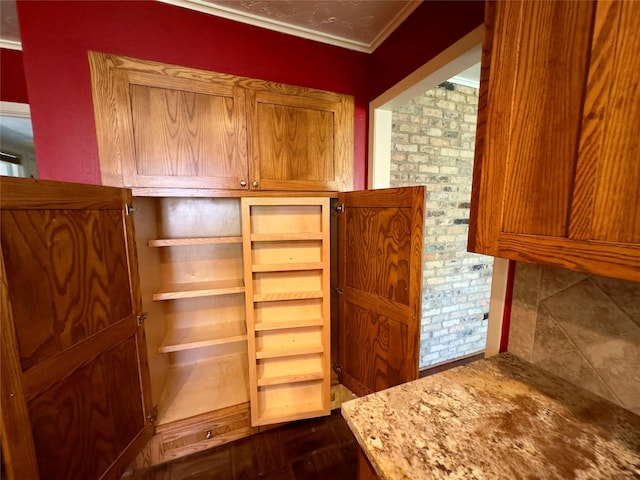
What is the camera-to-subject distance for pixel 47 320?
836 millimetres

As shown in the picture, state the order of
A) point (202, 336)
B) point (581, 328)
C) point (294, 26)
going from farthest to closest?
point (202, 336), point (294, 26), point (581, 328)

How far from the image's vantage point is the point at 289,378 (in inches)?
63.2

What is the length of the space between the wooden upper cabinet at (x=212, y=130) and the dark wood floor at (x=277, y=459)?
5.34ft

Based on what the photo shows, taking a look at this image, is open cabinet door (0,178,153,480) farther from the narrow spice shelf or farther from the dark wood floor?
the narrow spice shelf

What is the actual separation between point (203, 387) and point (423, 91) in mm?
2413

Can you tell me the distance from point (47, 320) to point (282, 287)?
1083mm

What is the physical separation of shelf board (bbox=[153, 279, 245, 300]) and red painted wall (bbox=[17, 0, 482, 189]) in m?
0.72

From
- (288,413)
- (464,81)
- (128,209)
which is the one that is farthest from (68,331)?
(464,81)

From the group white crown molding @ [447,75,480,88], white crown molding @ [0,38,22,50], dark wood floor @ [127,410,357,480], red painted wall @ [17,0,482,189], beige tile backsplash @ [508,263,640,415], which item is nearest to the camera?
beige tile backsplash @ [508,263,640,415]

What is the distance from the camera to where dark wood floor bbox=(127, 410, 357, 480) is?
1420mm

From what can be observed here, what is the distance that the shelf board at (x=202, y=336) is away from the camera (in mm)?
1588

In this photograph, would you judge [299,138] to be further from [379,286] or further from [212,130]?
[379,286]

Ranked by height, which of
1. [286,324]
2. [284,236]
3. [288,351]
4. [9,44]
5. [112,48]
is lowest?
[288,351]

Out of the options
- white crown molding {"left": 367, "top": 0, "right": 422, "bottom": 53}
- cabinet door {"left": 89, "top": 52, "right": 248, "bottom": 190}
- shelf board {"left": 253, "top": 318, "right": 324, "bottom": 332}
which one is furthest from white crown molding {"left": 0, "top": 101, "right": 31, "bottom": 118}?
white crown molding {"left": 367, "top": 0, "right": 422, "bottom": 53}
